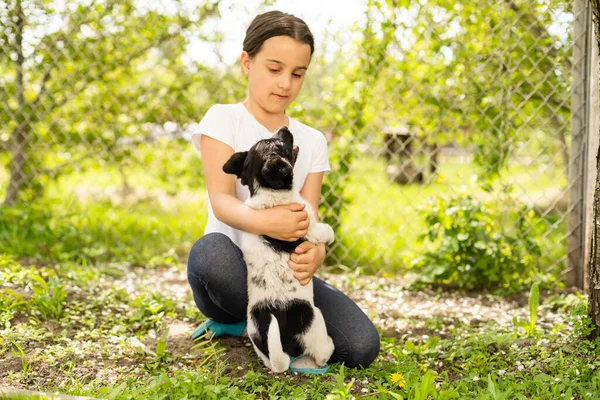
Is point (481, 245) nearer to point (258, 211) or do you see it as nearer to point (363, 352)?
point (363, 352)

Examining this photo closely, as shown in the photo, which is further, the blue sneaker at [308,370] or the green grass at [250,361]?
the blue sneaker at [308,370]

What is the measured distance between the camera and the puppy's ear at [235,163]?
94.8 inches

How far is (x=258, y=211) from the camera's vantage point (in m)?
2.36

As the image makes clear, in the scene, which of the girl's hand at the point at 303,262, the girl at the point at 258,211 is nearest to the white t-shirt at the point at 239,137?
the girl at the point at 258,211

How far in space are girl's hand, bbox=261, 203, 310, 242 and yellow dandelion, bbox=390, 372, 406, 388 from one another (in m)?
0.71

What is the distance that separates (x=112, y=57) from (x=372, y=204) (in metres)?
2.74

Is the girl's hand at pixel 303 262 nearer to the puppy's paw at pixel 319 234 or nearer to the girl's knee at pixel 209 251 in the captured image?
the puppy's paw at pixel 319 234

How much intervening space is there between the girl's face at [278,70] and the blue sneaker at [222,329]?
1113mm

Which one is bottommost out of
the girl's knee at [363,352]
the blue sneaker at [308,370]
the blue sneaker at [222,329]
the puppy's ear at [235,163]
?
the blue sneaker at [222,329]

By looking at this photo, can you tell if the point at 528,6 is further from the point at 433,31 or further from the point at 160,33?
the point at 160,33

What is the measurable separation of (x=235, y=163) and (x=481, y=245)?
205 cm

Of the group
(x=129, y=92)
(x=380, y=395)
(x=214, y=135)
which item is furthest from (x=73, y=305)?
(x=129, y=92)

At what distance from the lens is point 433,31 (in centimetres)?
385

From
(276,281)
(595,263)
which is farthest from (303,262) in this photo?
(595,263)
